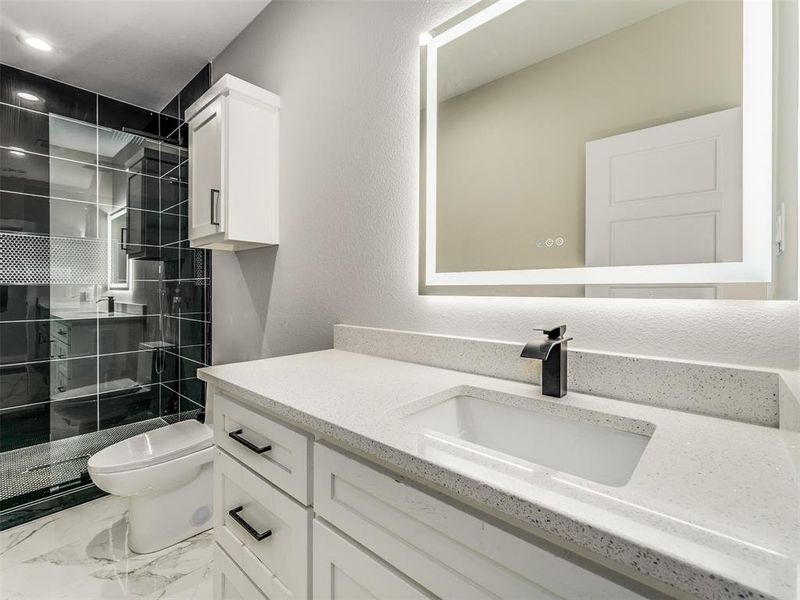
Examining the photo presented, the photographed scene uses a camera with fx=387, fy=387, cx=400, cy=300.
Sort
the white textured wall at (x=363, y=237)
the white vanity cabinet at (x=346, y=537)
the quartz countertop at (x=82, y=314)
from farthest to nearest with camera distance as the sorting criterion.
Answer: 1. the quartz countertop at (x=82, y=314)
2. the white textured wall at (x=363, y=237)
3. the white vanity cabinet at (x=346, y=537)

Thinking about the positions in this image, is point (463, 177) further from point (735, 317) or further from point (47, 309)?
point (47, 309)

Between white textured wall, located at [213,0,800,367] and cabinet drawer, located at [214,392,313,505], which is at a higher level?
white textured wall, located at [213,0,800,367]

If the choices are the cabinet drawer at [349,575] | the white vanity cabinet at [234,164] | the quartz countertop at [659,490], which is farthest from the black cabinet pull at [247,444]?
the white vanity cabinet at [234,164]

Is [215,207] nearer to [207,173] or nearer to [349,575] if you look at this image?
[207,173]

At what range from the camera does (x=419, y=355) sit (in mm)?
1182

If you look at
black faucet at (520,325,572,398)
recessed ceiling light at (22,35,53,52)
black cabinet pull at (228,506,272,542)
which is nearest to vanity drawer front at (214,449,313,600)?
black cabinet pull at (228,506,272,542)

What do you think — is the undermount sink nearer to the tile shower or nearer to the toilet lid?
the toilet lid

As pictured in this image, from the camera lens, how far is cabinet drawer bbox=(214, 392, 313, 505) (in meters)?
0.77

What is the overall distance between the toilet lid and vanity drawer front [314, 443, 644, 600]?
126 cm

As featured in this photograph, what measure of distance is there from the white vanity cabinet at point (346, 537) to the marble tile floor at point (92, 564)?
25.3 inches

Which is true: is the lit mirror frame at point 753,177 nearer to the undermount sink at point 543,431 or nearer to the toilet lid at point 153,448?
the undermount sink at point 543,431

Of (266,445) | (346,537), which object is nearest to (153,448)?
(266,445)

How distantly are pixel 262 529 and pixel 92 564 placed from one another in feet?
4.21

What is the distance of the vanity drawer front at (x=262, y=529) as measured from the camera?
78cm
